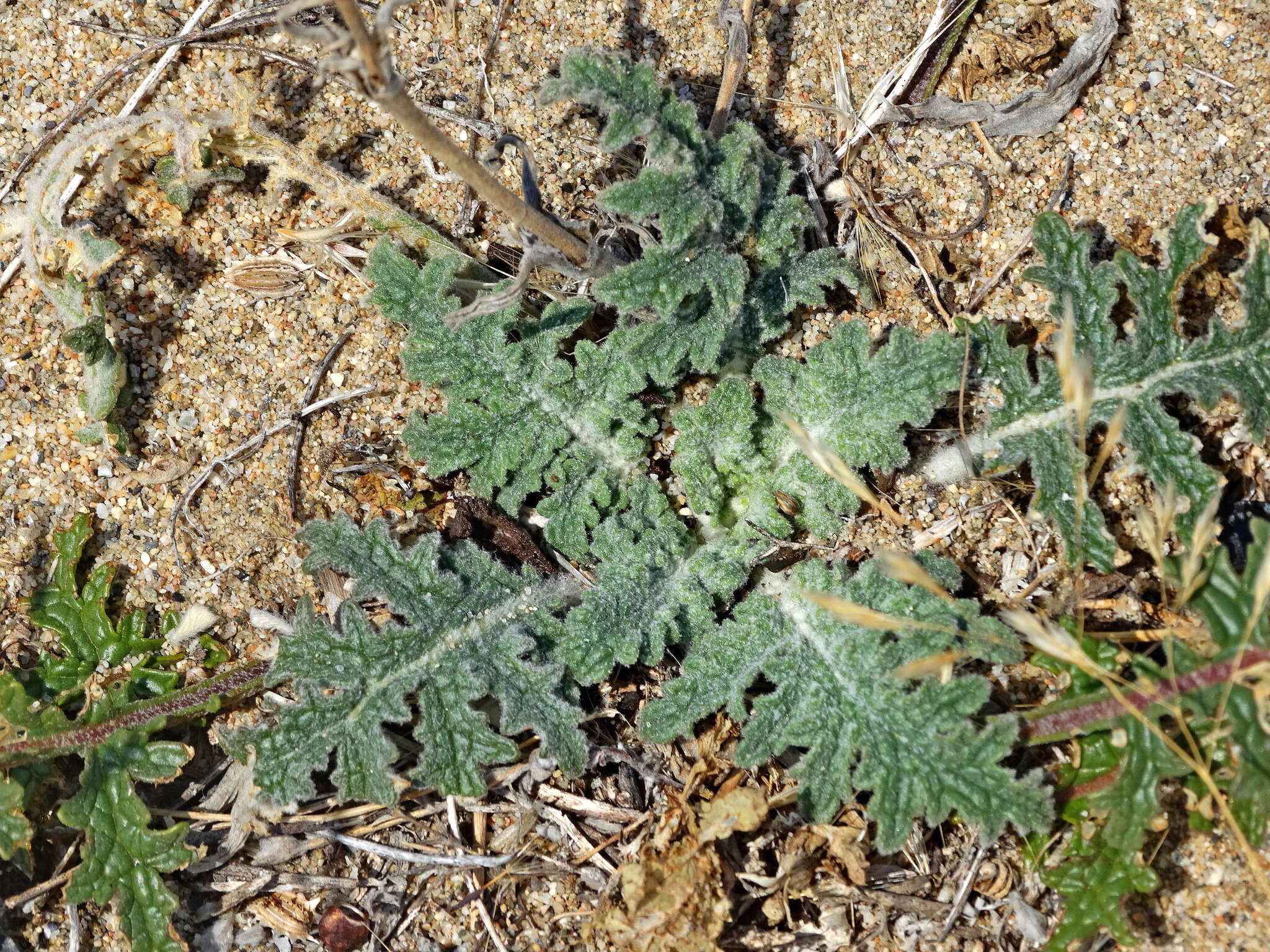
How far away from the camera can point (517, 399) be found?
3256 millimetres

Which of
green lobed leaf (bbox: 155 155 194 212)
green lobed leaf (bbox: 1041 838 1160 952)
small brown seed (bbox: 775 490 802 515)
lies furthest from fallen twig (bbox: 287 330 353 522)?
green lobed leaf (bbox: 1041 838 1160 952)

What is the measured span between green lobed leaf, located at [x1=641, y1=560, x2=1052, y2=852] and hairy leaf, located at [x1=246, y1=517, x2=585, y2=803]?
16.2 inches

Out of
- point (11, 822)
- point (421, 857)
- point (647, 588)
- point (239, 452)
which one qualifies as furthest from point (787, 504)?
point (11, 822)

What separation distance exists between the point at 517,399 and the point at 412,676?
91 centimetres

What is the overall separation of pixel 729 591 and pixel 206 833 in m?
1.85

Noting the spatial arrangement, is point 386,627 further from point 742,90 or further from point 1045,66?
point 1045,66

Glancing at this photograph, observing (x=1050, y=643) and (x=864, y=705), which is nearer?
(x=1050, y=643)

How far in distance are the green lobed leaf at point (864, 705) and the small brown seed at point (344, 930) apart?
1.10 meters

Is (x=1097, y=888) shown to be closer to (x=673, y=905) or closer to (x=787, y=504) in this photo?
(x=673, y=905)

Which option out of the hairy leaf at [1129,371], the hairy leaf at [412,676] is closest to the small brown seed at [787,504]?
the hairy leaf at [1129,371]

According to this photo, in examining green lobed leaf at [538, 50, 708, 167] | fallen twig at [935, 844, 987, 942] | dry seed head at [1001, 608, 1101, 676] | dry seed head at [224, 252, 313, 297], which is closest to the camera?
dry seed head at [1001, 608, 1101, 676]

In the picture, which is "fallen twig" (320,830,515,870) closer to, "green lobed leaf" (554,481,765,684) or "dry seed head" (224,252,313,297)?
"green lobed leaf" (554,481,765,684)

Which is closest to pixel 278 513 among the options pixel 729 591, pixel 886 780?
pixel 729 591

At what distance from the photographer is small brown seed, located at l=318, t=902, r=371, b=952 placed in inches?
124
